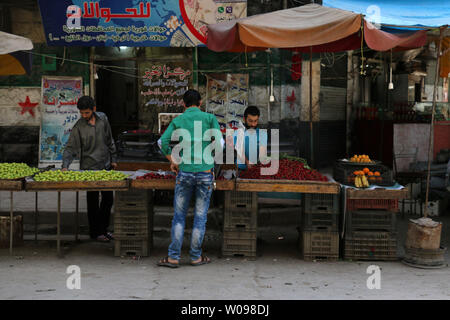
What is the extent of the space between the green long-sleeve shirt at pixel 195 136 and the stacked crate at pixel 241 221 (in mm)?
704

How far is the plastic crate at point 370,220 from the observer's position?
6211 mm

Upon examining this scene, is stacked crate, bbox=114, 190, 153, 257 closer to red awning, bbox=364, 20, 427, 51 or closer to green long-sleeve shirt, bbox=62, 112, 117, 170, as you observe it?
green long-sleeve shirt, bbox=62, 112, 117, 170

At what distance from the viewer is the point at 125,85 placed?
1408 centimetres


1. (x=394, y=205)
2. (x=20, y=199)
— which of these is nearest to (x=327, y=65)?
(x=394, y=205)

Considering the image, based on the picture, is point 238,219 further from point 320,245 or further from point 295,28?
point 295,28

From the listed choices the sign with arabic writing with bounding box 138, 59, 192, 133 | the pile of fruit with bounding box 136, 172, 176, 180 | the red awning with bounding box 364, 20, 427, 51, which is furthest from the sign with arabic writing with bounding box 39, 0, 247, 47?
the pile of fruit with bounding box 136, 172, 176, 180

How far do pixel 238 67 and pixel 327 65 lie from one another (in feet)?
8.96

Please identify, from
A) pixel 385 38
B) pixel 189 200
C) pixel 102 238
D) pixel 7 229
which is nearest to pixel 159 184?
pixel 189 200

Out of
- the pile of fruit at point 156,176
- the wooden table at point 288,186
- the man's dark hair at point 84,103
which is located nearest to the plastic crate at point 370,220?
the wooden table at point 288,186

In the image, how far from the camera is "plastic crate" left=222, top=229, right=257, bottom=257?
6312 millimetres

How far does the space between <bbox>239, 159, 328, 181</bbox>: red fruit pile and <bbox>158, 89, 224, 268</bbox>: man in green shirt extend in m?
0.68

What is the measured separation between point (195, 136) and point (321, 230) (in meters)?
2.01
